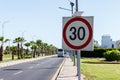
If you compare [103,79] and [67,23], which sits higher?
[67,23]

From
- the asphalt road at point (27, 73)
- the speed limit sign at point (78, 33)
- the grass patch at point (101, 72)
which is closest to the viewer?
the speed limit sign at point (78, 33)

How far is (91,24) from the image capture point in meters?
9.66

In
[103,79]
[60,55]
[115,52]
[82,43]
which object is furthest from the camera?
[60,55]

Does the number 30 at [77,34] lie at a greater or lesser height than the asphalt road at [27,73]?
greater

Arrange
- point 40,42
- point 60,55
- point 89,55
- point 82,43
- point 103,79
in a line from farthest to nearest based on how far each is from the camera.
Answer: point 40,42 < point 60,55 < point 89,55 < point 103,79 < point 82,43

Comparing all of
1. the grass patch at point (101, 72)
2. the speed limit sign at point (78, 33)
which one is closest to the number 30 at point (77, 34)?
the speed limit sign at point (78, 33)

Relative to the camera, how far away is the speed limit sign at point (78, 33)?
376 inches

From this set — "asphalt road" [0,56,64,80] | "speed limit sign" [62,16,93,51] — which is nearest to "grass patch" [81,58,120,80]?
"asphalt road" [0,56,64,80]

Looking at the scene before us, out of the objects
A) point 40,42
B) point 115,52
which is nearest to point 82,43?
point 115,52

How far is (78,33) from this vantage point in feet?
31.5

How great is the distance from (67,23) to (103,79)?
15.8 m

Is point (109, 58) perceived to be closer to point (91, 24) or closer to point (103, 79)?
point (103, 79)

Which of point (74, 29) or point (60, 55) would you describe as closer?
point (74, 29)

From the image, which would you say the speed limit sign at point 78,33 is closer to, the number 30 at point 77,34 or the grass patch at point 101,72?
the number 30 at point 77,34
